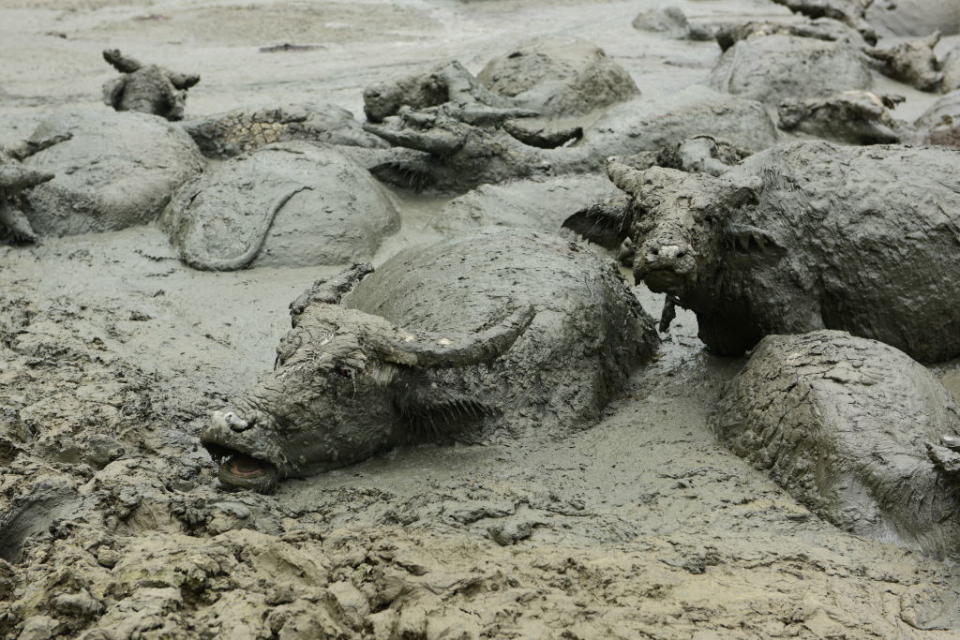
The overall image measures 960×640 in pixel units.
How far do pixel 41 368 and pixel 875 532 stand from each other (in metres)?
3.77

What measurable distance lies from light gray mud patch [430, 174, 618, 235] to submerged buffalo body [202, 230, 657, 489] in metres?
1.23

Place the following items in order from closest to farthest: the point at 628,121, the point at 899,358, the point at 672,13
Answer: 1. the point at 899,358
2. the point at 628,121
3. the point at 672,13

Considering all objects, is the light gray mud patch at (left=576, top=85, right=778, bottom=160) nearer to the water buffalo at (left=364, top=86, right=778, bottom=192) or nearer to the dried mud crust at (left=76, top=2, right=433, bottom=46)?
the water buffalo at (left=364, top=86, right=778, bottom=192)

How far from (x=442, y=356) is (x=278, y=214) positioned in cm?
292

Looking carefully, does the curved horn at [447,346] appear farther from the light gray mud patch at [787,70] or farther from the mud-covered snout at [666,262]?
the light gray mud patch at [787,70]

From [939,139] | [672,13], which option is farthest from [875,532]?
[672,13]

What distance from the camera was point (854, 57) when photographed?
35.2 feet

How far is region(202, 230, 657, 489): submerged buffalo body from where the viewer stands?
432 centimetres

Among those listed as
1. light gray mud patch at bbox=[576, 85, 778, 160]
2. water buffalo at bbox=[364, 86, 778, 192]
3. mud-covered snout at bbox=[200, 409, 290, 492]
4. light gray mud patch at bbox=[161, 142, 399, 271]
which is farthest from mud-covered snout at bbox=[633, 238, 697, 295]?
light gray mud patch at bbox=[576, 85, 778, 160]

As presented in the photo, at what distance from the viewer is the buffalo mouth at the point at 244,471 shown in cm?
418

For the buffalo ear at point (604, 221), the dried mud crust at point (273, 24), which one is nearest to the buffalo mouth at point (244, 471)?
the buffalo ear at point (604, 221)

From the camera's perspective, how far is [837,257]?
5324mm

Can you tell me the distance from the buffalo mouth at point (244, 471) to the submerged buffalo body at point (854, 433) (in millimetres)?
1969

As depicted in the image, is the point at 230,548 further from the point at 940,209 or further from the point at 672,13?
the point at 672,13
